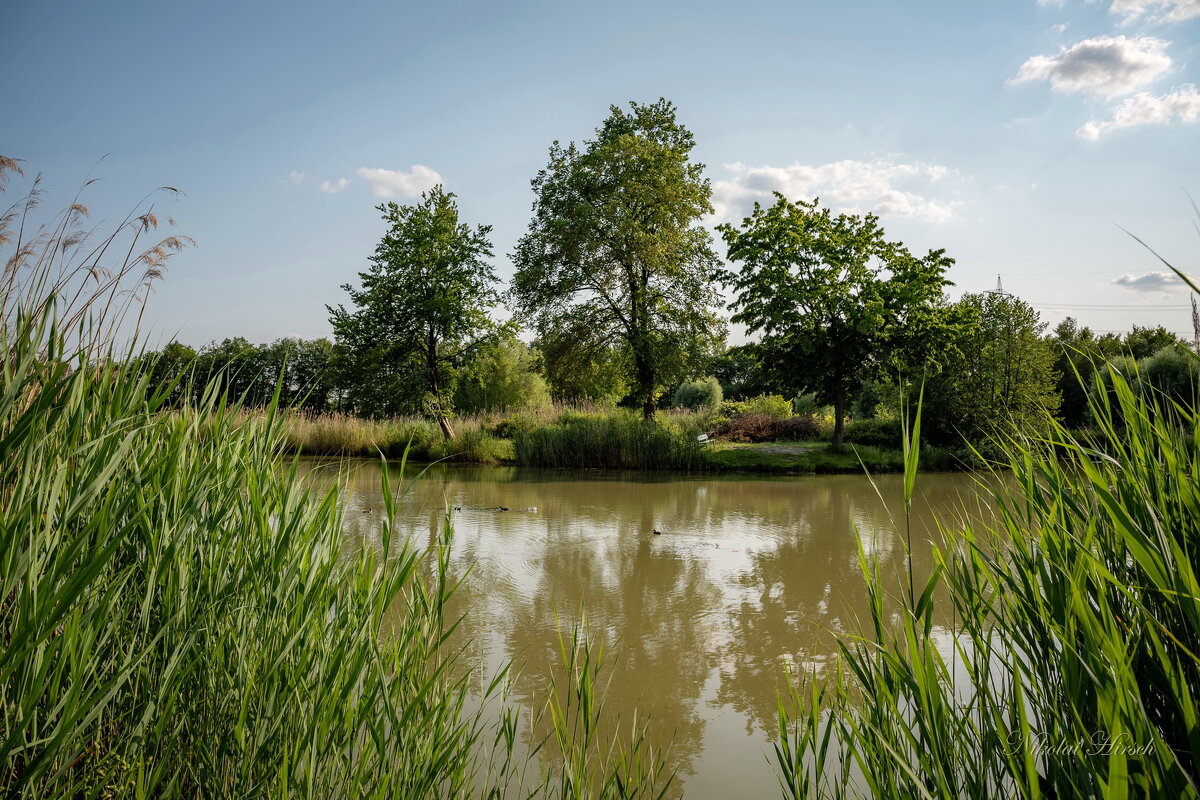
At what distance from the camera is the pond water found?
317 centimetres

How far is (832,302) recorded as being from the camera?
17.4 metres

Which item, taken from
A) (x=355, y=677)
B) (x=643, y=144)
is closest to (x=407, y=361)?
(x=643, y=144)

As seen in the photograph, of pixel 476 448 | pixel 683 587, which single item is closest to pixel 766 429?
pixel 476 448

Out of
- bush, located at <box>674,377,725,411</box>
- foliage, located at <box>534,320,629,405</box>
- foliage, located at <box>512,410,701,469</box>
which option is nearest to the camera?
foliage, located at <box>512,410,701,469</box>

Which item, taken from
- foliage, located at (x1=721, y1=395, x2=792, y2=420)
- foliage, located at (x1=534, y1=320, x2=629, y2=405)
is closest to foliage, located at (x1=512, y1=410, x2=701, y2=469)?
foliage, located at (x1=534, y1=320, x2=629, y2=405)

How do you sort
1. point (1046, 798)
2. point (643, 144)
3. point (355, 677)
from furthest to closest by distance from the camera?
point (643, 144) → point (355, 677) → point (1046, 798)

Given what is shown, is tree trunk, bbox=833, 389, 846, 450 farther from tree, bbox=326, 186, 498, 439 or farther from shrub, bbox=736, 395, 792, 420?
tree, bbox=326, 186, 498, 439

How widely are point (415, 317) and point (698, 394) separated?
17.3 meters

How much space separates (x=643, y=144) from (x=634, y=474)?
31.2 ft

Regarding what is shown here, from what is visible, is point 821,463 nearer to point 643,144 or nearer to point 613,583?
point 643,144

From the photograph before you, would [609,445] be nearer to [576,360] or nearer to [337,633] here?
[576,360]

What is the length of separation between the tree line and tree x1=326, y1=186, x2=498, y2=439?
5 cm

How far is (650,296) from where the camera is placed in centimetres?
1991

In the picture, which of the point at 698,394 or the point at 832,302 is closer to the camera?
the point at 832,302
